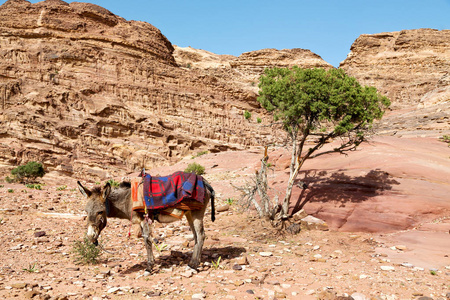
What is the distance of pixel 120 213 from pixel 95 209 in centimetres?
60

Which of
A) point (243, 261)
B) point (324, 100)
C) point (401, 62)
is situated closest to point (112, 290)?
point (243, 261)

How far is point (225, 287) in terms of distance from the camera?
20.4 ft

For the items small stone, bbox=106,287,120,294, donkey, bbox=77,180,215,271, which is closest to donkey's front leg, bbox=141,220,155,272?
donkey, bbox=77,180,215,271

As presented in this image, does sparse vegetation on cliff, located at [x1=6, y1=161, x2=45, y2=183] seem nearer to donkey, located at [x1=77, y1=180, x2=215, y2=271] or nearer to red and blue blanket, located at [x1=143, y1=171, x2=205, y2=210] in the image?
donkey, located at [x1=77, y1=180, x2=215, y2=271]

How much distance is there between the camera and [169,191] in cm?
697

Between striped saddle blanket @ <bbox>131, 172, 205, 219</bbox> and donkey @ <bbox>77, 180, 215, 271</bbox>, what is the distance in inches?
8.4

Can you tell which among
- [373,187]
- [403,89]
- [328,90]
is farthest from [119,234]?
[403,89]

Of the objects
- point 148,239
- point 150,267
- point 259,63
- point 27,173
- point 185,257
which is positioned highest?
point 259,63

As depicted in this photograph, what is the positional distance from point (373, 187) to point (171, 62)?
168 ft

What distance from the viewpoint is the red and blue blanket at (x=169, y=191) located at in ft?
22.5

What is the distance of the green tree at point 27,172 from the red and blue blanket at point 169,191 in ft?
79.6

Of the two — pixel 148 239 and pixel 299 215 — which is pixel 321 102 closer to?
pixel 299 215

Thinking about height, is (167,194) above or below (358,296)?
above

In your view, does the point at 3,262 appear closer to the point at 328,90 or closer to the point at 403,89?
the point at 328,90
